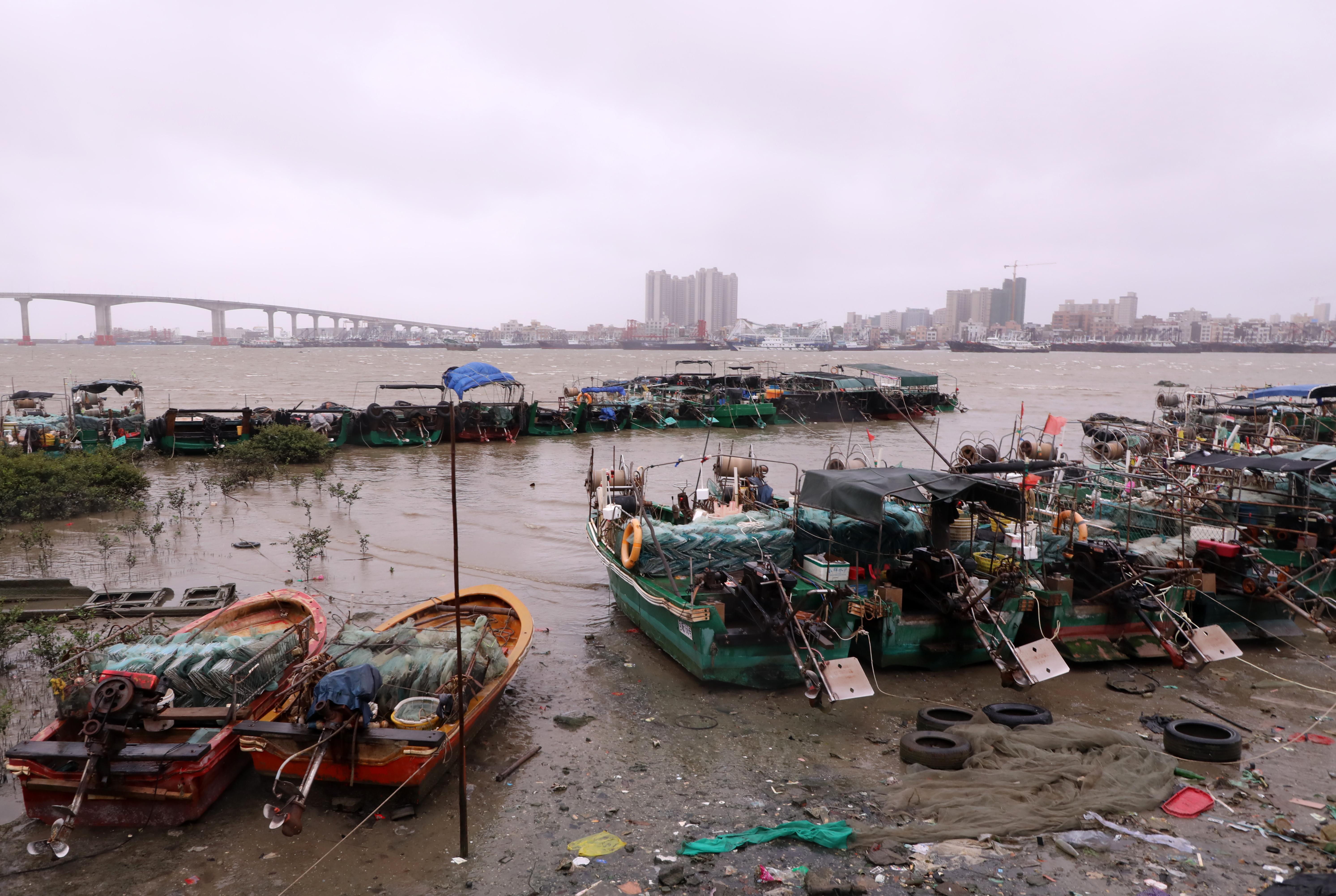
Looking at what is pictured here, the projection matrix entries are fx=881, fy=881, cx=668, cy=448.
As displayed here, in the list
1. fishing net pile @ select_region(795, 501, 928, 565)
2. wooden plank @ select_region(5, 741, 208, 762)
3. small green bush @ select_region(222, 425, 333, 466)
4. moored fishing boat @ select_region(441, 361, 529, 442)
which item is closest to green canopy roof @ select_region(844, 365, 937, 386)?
moored fishing boat @ select_region(441, 361, 529, 442)

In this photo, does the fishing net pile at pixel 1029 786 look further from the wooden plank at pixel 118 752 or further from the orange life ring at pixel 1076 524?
the wooden plank at pixel 118 752

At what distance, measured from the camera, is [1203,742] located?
7.48m

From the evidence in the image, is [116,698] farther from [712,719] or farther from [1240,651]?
[1240,651]

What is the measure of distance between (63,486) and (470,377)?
11645mm

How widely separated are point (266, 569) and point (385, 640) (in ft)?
22.4

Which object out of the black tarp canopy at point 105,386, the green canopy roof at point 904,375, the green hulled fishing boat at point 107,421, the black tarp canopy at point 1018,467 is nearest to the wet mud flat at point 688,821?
the black tarp canopy at point 1018,467

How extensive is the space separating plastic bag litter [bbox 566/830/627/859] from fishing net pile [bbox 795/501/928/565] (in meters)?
4.81

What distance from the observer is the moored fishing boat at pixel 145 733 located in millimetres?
6199

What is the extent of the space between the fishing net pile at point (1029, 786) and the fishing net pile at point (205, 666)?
496 centimetres

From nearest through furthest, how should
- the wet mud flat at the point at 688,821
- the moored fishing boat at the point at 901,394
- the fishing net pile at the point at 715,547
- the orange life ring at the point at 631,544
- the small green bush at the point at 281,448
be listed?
the wet mud flat at the point at 688,821 < the fishing net pile at the point at 715,547 < the orange life ring at the point at 631,544 < the small green bush at the point at 281,448 < the moored fishing boat at the point at 901,394

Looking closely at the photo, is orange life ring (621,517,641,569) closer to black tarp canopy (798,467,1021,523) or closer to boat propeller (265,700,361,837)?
black tarp canopy (798,467,1021,523)

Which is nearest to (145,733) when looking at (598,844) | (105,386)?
(598,844)

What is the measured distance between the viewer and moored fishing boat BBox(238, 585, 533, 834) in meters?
6.44

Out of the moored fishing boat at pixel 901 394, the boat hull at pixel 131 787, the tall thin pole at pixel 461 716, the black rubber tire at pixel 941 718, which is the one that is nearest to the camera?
the tall thin pole at pixel 461 716
